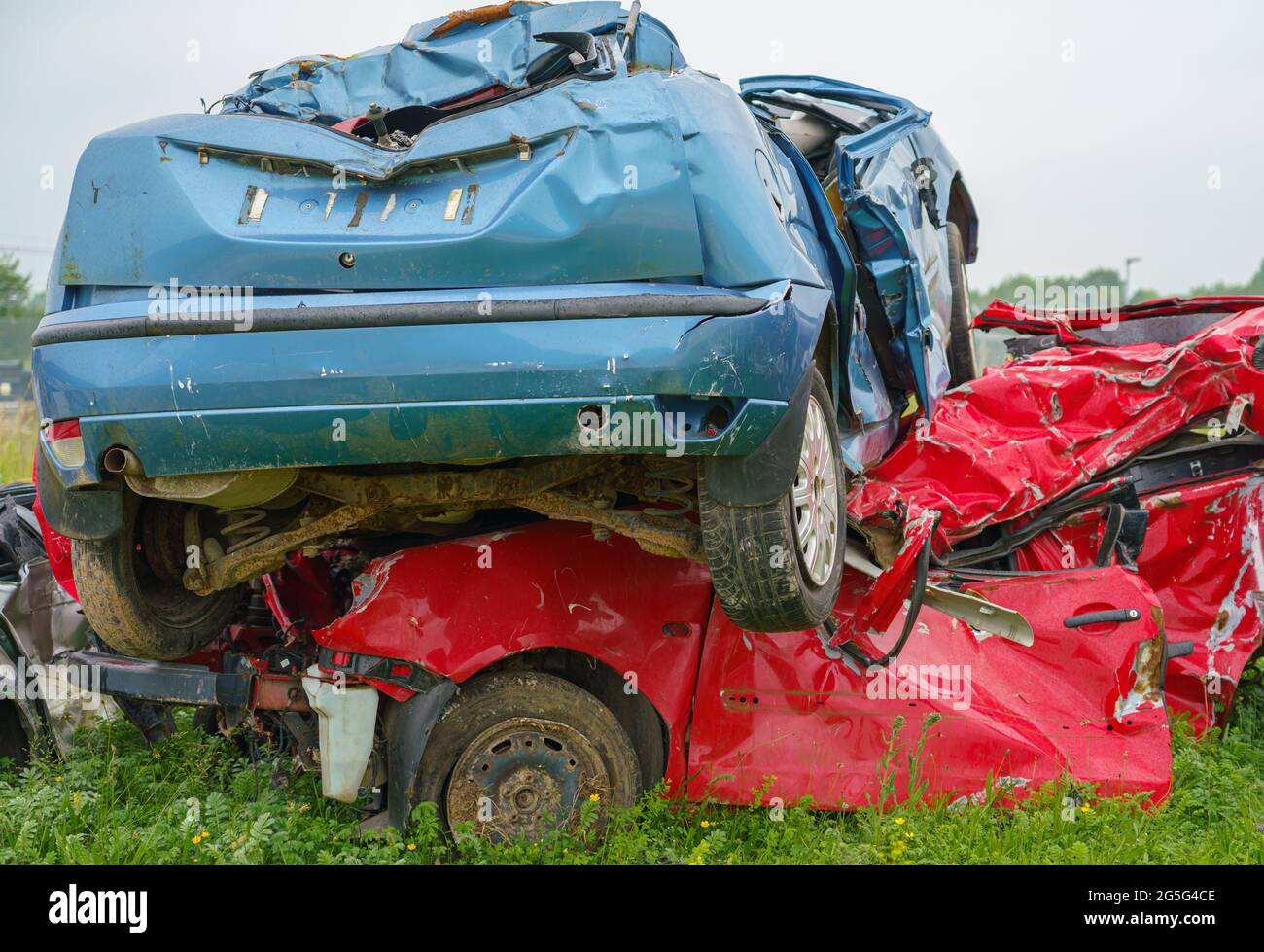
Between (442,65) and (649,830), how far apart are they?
2323 mm

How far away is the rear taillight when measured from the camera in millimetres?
3129

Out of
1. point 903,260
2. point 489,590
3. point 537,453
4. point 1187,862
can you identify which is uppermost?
point 903,260

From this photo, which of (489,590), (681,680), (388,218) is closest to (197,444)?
(388,218)

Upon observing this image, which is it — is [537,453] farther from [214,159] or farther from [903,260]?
[903,260]

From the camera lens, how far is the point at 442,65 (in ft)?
11.6

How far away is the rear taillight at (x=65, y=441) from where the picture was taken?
3.13 meters

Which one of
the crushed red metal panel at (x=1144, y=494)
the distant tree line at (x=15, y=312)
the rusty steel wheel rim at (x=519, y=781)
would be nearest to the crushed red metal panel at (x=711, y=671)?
the rusty steel wheel rim at (x=519, y=781)

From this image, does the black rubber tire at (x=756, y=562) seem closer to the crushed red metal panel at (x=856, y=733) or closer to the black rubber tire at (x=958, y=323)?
the crushed red metal panel at (x=856, y=733)

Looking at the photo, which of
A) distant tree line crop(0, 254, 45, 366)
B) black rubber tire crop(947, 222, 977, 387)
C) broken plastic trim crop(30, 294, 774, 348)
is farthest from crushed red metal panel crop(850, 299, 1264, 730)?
distant tree line crop(0, 254, 45, 366)

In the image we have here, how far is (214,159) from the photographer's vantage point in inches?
124

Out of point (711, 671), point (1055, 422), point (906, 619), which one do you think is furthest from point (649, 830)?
point (1055, 422)

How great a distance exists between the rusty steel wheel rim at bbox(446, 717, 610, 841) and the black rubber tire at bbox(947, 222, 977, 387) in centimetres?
295

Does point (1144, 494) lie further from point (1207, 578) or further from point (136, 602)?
point (136, 602)
